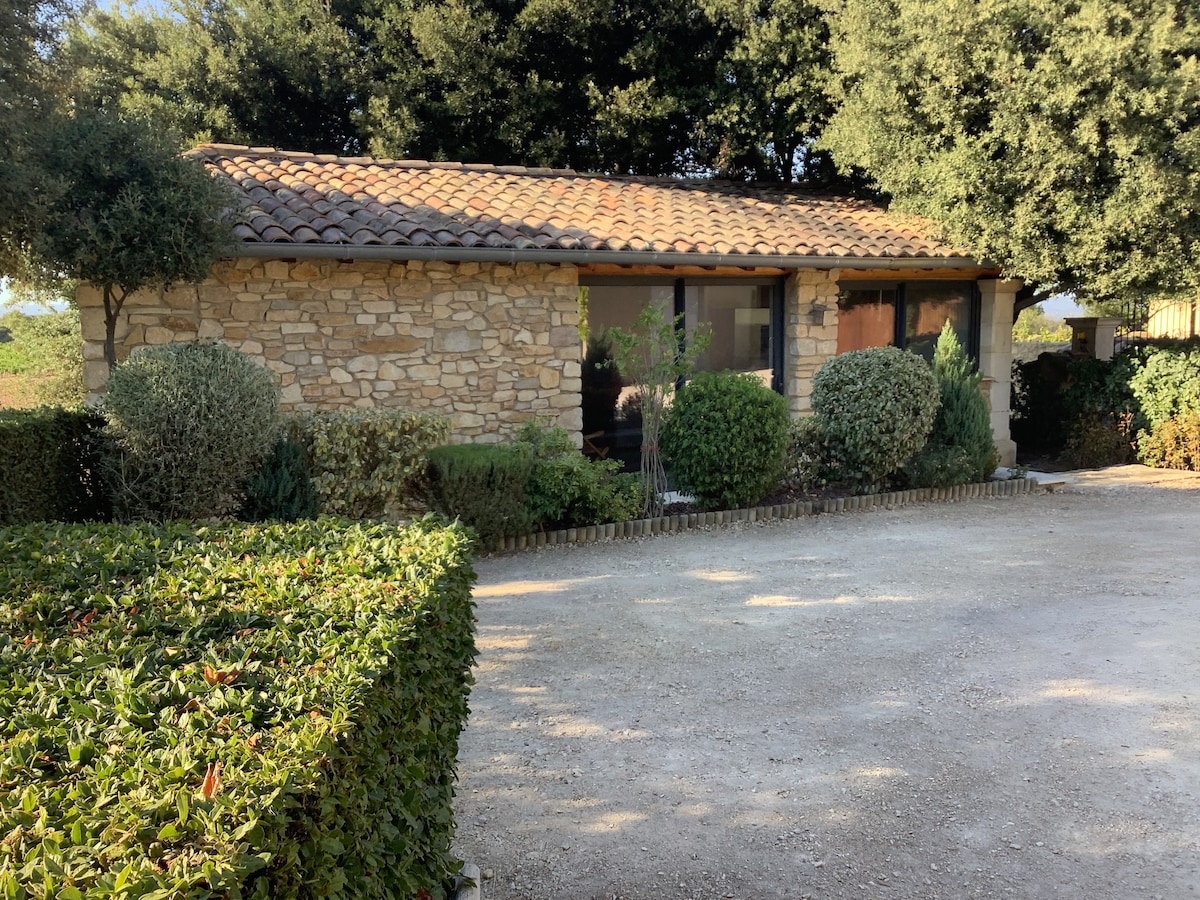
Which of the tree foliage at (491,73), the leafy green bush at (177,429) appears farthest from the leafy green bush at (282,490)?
the tree foliage at (491,73)

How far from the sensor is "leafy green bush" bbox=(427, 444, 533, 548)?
7801 millimetres

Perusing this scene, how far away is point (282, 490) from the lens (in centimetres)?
720

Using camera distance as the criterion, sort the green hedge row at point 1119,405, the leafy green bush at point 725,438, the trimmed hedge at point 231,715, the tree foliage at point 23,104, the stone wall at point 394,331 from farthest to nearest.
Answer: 1. the green hedge row at point 1119,405
2. the leafy green bush at point 725,438
3. the stone wall at point 394,331
4. the tree foliage at point 23,104
5. the trimmed hedge at point 231,715

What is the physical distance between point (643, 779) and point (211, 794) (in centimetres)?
263

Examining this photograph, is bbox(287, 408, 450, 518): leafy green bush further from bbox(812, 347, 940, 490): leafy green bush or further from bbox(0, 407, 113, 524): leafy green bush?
bbox(812, 347, 940, 490): leafy green bush

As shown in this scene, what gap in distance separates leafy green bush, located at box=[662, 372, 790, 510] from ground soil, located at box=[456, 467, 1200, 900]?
1.27 metres

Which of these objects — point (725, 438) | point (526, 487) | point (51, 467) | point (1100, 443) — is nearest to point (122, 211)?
point (51, 467)

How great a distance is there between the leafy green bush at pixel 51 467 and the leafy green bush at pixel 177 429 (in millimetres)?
203

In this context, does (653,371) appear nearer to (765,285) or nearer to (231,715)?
(765,285)

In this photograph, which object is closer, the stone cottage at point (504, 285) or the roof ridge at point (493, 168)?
the stone cottage at point (504, 285)

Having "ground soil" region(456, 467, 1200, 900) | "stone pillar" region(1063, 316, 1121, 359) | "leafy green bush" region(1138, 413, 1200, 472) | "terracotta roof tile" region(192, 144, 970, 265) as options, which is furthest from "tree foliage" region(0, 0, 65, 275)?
"stone pillar" region(1063, 316, 1121, 359)

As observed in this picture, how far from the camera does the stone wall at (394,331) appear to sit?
8562mm

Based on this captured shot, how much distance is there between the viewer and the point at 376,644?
2.28m

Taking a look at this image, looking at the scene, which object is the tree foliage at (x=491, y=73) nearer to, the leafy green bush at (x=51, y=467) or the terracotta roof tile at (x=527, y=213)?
the terracotta roof tile at (x=527, y=213)
